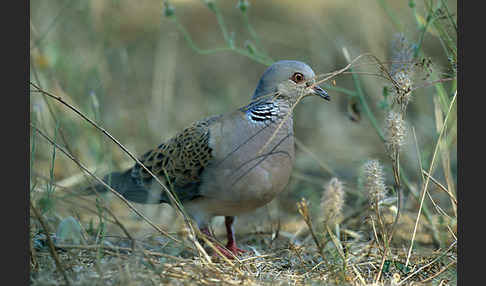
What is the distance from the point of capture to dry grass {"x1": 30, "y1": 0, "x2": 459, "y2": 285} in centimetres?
271

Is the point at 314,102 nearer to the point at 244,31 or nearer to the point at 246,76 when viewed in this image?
the point at 246,76

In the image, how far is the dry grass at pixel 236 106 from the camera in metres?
2.71

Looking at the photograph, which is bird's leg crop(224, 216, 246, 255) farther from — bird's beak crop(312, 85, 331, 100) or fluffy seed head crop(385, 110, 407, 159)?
fluffy seed head crop(385, 110, 407, 159)

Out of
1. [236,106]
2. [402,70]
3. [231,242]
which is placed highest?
[402,70]

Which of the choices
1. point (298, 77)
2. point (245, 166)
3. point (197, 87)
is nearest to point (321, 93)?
point (298, 77)

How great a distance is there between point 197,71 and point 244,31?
1.90m

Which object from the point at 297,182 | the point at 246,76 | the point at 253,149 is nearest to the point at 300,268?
the point at 253,149

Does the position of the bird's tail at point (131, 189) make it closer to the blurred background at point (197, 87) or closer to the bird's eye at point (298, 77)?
the blurred background at point (197, 87)

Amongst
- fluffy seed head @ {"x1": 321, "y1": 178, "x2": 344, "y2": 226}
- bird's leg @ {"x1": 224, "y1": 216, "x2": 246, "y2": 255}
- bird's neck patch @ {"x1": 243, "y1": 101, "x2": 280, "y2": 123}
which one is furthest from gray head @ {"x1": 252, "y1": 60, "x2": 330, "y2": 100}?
fluffy seed head @ {"x1": 321, "y1": 178, "x2": 344, "y2": 226}

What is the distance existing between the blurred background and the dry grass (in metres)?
0.03

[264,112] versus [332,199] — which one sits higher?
[264,112]

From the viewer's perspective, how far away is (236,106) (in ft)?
22.2

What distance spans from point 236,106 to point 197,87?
145 centimetres

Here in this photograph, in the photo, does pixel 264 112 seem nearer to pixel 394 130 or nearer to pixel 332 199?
pixel 394 130
